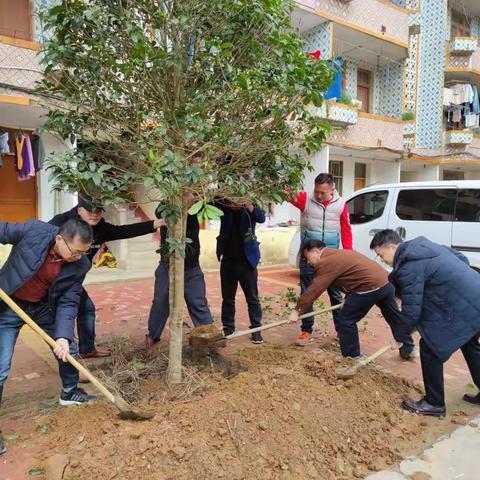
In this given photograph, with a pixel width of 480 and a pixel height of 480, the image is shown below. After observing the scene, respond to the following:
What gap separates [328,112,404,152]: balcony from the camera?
12.7 m

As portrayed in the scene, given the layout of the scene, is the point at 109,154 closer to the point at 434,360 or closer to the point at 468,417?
the point at 434,360

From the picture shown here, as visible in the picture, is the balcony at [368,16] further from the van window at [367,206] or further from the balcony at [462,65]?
the van window at [367,206]

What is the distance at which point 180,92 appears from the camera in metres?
2.85

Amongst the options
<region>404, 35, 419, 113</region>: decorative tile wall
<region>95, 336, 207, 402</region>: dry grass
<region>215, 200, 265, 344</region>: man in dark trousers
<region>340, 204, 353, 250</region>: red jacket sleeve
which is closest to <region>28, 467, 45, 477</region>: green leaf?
<region>95, 336, 207, 402</region>: dry grass

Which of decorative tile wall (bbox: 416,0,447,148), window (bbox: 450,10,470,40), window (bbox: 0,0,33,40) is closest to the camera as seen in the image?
window (bbox: 0,0,33,40)

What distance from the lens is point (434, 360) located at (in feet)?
10.4

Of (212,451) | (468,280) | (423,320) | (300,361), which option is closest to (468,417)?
(423,320)

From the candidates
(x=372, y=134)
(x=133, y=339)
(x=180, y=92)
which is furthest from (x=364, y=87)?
(x=180, y=92)

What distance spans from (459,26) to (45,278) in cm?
2055

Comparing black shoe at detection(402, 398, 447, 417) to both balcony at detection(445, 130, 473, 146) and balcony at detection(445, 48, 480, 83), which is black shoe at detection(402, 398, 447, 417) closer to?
balcony at detection(445, 130, 473, 146)

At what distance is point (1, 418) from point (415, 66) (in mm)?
17011

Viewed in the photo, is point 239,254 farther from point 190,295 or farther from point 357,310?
point 357,310

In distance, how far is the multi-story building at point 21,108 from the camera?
6945 millimetres

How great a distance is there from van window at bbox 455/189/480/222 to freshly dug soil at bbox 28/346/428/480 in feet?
11.6
